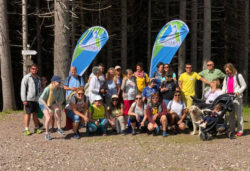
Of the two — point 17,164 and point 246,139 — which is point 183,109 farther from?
point 17,164

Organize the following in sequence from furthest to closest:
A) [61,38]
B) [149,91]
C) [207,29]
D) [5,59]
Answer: [5,59] < [207,29] < [61,38] < [149,91]

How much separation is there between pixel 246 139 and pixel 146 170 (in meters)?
3.41

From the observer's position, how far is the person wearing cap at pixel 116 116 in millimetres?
8336

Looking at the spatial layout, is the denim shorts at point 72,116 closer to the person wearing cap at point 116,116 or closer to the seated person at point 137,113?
the person wearing cap at point 116,116

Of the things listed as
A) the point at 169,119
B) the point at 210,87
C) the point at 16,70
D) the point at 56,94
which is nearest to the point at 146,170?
the point at 169,119

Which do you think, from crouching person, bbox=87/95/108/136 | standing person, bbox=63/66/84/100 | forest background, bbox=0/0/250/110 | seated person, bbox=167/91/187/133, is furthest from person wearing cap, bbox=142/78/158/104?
forest background, bbox=0/0/250/110

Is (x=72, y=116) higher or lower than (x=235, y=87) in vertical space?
lower

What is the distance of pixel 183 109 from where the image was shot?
837 centimetres

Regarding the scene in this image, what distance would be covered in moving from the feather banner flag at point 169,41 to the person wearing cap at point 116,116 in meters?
2.53

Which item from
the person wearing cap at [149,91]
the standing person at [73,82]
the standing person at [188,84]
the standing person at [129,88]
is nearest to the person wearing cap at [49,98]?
the standing person at [73,82]

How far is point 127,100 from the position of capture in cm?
876

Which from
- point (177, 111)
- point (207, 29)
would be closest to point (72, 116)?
point (177, 111)

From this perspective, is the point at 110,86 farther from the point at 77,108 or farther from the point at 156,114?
the point at 156,114

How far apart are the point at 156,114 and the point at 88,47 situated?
4151mm
